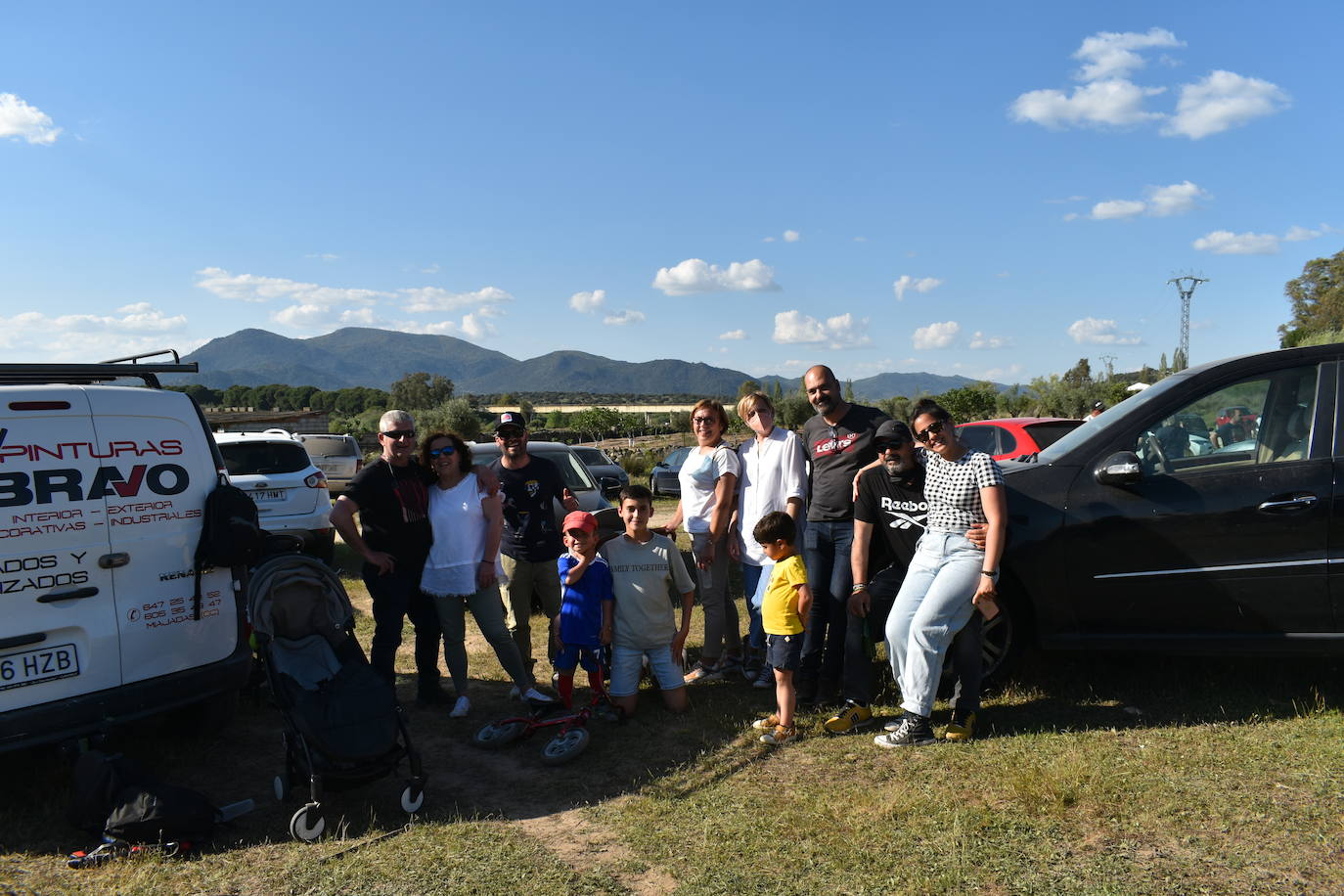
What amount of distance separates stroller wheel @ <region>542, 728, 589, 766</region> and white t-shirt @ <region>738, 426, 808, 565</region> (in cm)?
149

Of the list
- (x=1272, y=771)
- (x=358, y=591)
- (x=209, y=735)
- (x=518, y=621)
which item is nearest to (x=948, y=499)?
(x=1272, y=771)

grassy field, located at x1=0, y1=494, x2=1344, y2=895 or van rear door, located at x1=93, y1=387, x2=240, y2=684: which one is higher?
van rear door, located at x1=93, y1=387, x2=240, y2=684

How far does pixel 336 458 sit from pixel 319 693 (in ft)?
46.6

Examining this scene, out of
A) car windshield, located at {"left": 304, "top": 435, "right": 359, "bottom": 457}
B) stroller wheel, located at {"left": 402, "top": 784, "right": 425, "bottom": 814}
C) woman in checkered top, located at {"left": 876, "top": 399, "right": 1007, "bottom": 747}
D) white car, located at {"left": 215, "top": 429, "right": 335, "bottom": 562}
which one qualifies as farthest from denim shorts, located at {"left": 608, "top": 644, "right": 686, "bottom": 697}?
car windshield, located at {"left": 304, "top": 435, "right": 359, "bottom": 457}

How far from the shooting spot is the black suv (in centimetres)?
428

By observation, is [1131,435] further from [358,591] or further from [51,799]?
[358,591]

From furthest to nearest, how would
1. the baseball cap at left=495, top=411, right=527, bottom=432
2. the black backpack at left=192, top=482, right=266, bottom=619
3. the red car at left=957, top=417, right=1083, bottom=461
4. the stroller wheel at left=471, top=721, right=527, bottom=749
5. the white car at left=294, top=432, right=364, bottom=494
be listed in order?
the white car at left=294, top=432, right=364, bottom=494, the red car at left=957, top=417, right=1083, bottom=461, the baseball cap at left=495, top=411, right=527, bottom=432, the stroller wheel at left=471, top=721, right=527, bottom=749, the black backpack at left=192, top=482, right=266, bottom=619

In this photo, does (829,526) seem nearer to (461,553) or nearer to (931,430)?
(931,430)

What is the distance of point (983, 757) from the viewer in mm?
4133

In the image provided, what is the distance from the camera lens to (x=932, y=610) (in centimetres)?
430

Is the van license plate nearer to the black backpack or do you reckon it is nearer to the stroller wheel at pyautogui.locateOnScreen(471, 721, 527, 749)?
the black backpack

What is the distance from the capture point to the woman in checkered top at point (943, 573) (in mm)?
4238

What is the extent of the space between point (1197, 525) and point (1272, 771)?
1184mm

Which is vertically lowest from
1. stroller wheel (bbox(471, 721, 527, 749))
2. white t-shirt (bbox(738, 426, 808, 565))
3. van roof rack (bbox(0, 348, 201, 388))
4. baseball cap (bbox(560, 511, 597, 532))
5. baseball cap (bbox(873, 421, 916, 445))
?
stroller wheel (bbox(471, 721, 527, 749))
